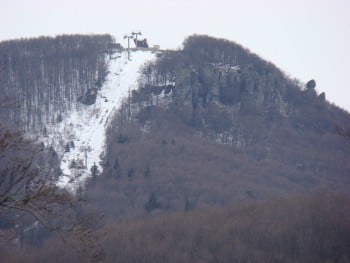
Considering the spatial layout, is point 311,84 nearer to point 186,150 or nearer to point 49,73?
point 186,150

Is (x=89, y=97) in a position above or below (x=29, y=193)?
below

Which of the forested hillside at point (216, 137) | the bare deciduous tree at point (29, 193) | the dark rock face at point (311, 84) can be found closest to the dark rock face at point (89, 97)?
the forested hillside at point (216, 137)

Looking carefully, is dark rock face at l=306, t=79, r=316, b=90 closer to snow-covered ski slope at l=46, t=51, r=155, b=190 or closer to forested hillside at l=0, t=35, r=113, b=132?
snow-covered ski slope at l=46, t=51, r=155, b=190

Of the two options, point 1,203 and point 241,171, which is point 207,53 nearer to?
point 241,171

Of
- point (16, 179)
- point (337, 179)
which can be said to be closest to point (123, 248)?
point (337, 179)

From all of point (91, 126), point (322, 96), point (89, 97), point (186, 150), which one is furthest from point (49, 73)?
point (322, 96)

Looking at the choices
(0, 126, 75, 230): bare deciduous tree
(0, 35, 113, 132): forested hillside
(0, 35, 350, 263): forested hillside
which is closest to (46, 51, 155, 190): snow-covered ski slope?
(0, 35, 350, 263): forested hillside
